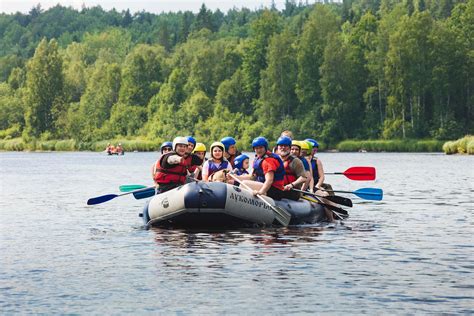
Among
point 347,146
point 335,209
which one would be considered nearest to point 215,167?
point 335,209

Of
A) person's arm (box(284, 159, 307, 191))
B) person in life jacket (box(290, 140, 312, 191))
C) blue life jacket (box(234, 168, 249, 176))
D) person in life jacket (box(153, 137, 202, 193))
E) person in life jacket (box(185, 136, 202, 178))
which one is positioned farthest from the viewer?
person in life jacket (box(290, 140, 312, 191))

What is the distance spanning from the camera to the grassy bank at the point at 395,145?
85188 mm

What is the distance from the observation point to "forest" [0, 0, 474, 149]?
8850cm

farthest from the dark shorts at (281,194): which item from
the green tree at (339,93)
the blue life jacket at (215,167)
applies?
the green tree at (339,93)

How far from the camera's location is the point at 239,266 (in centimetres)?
1387

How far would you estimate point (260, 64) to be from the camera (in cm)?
10694

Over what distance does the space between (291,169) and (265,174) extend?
932 millimetres

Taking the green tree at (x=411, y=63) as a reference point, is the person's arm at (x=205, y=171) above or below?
below

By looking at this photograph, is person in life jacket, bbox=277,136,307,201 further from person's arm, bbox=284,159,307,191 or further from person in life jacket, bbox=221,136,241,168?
person in life jacket, bbox=221,136,241,168

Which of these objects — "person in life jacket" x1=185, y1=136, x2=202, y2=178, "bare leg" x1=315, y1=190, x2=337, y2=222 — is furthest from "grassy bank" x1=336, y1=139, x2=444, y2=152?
"person in life jacket" x1=185, y1=136, x2=202, y2=178

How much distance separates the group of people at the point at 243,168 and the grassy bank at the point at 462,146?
157 ft

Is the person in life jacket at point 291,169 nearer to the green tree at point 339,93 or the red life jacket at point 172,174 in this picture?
the red life jacket at point 172,174

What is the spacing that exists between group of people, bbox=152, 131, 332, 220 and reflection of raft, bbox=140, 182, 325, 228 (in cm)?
33

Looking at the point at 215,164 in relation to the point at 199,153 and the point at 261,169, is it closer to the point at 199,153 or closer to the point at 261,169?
the point at 261,169
